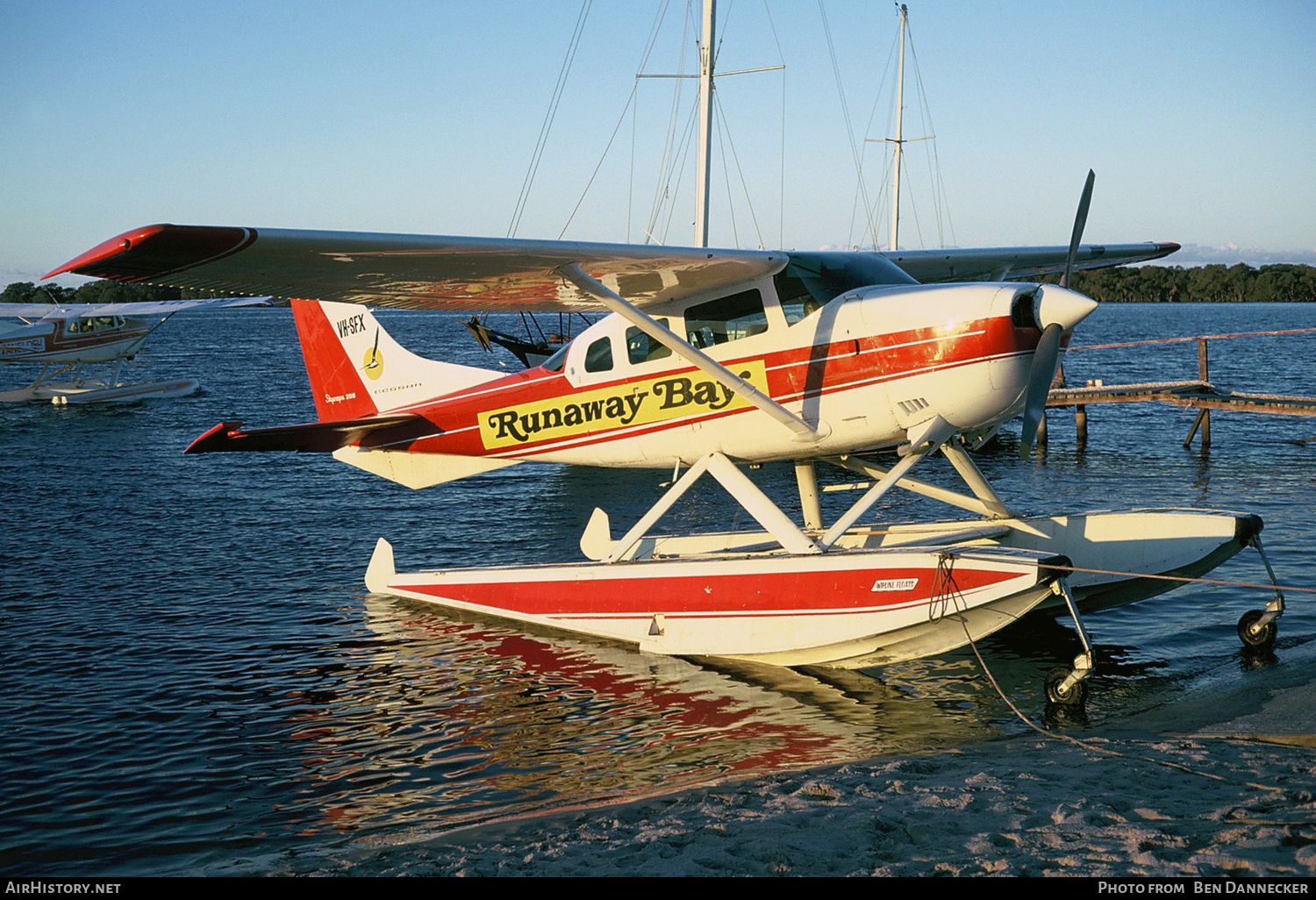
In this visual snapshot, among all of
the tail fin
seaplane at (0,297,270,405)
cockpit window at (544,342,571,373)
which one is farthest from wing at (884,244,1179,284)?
seaplane at (0,297,270,405)

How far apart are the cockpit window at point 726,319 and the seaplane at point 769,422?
0.05ft

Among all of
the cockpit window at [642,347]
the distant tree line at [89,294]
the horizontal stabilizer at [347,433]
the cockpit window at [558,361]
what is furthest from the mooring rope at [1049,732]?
the distant tree line at [89,294]

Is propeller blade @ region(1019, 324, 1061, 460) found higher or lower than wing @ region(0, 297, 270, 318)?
lower

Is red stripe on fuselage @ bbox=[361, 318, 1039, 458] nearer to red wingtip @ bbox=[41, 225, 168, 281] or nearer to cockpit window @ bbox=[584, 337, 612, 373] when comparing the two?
cockpit window @ bbox=[584, 337, 612, 373]

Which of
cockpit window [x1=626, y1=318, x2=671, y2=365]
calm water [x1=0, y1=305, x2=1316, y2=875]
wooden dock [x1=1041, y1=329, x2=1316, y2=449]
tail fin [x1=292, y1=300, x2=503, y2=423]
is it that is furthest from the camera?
wooden dock [x1=1041, y1=329, x2=1316, y2=449]

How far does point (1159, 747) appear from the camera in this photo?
234 inches

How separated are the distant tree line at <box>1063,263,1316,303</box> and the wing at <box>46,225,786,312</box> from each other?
152 metres

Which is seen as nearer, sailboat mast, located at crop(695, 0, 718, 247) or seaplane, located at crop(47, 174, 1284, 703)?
seaplane, located at crop(47, 174, 1284, 703)

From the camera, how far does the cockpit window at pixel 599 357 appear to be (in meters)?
9.12

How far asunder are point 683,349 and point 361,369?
16.3 feet

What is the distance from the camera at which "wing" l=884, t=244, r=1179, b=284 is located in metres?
10.9

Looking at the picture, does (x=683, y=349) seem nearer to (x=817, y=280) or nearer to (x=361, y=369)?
(x=817, y=280)

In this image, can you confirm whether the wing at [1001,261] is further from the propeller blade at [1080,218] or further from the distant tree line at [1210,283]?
the distant tree line at [1210,283]

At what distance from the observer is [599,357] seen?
920cm
